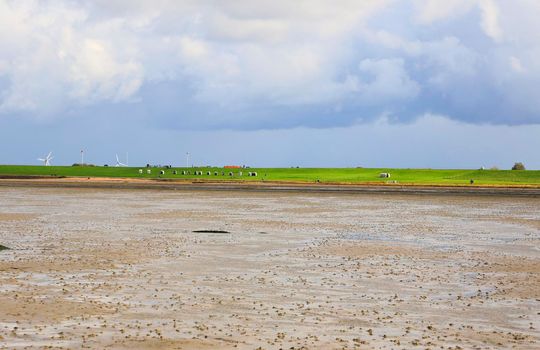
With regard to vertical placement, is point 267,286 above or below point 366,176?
below

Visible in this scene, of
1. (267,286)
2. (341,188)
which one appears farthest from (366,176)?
(267,286)

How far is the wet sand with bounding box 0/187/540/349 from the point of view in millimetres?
14977

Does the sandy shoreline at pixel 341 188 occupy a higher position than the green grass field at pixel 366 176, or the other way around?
the green grass field at pixel 366 176

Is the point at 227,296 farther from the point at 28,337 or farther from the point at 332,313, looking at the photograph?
the point at 28,337

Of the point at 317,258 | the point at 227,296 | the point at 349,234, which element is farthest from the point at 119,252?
the point at 349,234

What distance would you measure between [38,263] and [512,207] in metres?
48.5

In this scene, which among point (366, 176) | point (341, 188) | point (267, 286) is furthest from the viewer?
point (366, 176)

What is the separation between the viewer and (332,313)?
1722cm

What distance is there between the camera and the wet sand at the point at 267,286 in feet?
49.1

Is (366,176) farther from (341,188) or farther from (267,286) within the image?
(267,286)

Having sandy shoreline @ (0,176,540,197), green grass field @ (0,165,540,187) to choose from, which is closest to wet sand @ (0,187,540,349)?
sandy shoreline @ (0,176,540,197)

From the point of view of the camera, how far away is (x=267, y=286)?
20938 millimetres

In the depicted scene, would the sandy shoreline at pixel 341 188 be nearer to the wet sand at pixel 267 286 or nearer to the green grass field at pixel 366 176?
the green grass field at pixel 366 176

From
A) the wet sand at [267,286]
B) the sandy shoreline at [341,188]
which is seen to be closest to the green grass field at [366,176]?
the sandy shoreline at [341,188]
